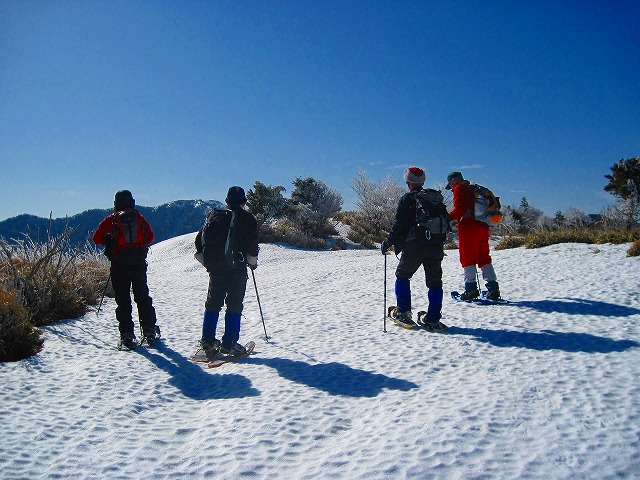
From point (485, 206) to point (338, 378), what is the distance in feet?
12.4

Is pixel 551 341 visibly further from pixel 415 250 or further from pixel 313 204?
pixel 313 204

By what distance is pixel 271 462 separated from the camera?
2.37 m

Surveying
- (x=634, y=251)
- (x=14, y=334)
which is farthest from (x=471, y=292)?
(x=14, y=334)

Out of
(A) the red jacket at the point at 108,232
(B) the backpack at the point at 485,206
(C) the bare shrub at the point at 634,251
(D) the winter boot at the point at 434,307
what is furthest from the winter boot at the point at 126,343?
(C) the bare shrub at the point at 634,251

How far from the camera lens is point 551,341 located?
13.8 ft

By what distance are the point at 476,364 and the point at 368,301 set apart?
3200 millimetres

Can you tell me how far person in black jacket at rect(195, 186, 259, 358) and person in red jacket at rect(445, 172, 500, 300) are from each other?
3163 mm

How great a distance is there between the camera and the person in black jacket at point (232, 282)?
4797mm

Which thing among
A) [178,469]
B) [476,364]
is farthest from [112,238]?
[476,364]

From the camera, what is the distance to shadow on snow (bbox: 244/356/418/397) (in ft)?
11.2

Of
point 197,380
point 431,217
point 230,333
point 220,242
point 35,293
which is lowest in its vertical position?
point 197,380

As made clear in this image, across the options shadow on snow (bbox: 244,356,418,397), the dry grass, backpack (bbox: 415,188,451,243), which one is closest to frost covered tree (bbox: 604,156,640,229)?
backpack (bbox: 415,188,451,243)

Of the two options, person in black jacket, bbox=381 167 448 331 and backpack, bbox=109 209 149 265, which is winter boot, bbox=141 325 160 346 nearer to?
backpack, bbox=109 209 149 265

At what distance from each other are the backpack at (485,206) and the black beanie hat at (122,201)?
5.09 metres
